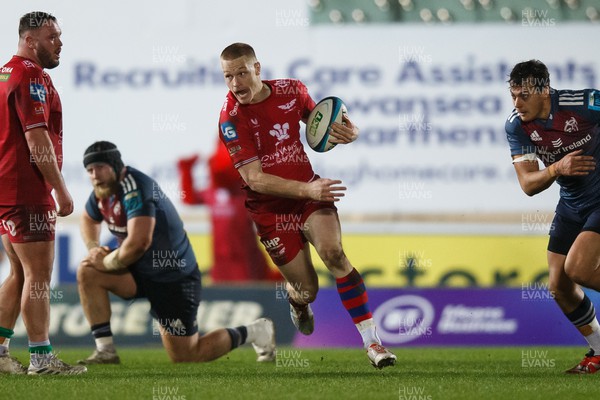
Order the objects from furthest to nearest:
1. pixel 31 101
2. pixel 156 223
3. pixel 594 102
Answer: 1. pixel 156 223
2. pixel 594 102
3. pixel 31 101

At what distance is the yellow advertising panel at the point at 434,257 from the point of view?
43.7ft

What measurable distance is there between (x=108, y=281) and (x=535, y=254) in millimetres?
6008

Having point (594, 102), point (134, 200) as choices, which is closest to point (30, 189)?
point (134, 200)

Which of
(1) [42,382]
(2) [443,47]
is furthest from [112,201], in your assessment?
(2) [443,47]

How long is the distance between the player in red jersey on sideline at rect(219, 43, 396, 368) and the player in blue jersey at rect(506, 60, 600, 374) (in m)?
1.10

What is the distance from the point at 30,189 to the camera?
23.8 feet

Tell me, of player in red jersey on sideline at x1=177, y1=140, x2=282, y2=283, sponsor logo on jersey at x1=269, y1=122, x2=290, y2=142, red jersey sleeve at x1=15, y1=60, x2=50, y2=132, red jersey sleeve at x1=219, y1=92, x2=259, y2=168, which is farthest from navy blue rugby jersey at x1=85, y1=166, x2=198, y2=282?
player in red jersey on sideline at x1=177, y1=140, x2=282, y2=283

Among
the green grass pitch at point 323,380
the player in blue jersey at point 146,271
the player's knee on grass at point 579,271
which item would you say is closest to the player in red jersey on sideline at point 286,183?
the green grass pitch at point 323,380

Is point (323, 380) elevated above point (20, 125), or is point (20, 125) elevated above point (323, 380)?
point (20, 125)

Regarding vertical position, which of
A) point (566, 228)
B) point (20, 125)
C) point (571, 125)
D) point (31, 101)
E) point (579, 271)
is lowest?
point (579, 271)

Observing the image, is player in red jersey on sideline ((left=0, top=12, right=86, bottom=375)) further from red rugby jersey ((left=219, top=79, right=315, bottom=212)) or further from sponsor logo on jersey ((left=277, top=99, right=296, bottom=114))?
sponsor logo on jersey ((left=277, top=99, right=296, bottom=114))

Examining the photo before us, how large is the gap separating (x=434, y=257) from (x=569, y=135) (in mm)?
6219

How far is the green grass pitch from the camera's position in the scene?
6.24 m

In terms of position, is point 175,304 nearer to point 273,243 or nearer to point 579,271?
point 273,243
